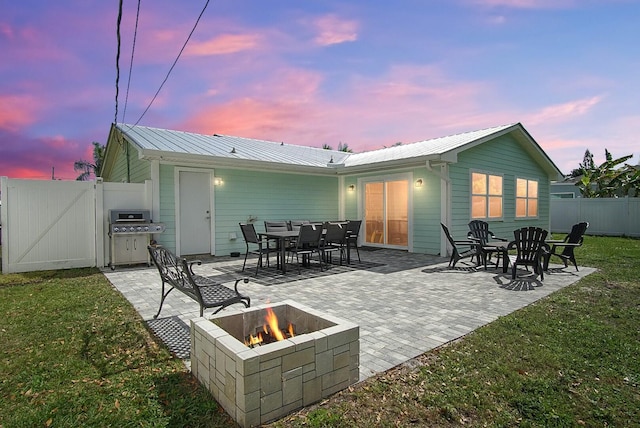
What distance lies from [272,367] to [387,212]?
873 centimetres

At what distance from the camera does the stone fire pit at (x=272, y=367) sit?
1.95 meters

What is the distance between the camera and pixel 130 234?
24.2 feet

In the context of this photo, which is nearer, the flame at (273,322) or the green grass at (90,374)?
the green grass at (90,374)

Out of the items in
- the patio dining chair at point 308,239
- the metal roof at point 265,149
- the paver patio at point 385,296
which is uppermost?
the metal roof at point 265,149

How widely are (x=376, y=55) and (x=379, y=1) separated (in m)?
1.93

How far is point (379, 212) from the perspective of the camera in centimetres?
1059

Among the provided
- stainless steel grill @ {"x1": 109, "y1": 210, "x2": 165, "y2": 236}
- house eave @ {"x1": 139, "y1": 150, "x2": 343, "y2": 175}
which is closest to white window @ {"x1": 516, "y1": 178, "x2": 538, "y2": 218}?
house eave @ {"x1": 139, "y1": 150, "x2": 343, "y2": 175}

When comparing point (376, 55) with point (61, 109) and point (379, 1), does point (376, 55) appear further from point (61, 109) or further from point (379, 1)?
point (61, 109)

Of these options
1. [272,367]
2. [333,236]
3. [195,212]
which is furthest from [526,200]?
[272,367]

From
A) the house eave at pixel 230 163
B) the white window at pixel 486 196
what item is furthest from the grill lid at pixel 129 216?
the white window at pixel 486 196

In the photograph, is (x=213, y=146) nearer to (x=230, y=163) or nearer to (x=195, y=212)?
(x=230, y=163)

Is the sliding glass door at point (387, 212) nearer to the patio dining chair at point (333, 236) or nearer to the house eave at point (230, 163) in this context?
the house eave at point (230, 163)

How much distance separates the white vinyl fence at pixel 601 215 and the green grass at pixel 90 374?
18.5 meters

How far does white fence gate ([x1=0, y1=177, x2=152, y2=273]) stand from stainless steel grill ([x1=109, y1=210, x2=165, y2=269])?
0.38 m
